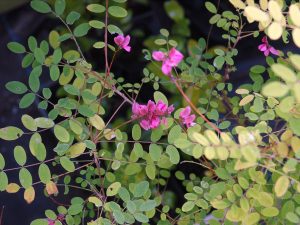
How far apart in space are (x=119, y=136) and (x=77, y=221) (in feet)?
0.86

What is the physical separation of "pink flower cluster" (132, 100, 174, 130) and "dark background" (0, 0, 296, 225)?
1008 mm

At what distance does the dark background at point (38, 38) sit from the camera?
6.73 ft

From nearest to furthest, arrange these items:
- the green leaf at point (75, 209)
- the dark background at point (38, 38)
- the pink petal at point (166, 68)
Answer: the pink petal at point (166, 68)
the green leaf at point (75, 209)
the dark background at point (38, 38)

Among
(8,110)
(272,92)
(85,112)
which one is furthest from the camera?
(8,110)

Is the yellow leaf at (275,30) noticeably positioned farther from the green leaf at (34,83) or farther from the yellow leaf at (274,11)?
the green leaf at (34,83)

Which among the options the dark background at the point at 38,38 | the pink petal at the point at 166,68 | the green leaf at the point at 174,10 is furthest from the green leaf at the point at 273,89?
the green leaf at the point at 174,10

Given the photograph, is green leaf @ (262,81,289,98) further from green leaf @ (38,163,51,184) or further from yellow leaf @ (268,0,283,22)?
green leaf @ (38,163,51,184)

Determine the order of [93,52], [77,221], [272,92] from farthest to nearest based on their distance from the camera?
1. [93,52]
2. [77,221]
3. [272,92]

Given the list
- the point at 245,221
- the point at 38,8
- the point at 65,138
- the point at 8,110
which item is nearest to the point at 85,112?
the point at 65,138

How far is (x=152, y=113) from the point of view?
1041 millimetres

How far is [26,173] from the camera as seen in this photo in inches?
39.4

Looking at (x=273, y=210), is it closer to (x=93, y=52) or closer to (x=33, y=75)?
(x=33, y=75)

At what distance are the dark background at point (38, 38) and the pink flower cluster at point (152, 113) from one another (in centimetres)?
101

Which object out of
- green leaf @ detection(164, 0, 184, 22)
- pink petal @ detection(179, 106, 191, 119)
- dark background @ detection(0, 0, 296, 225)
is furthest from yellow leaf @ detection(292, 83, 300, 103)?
green leaf @ detection(164, 0, 184, 22)
